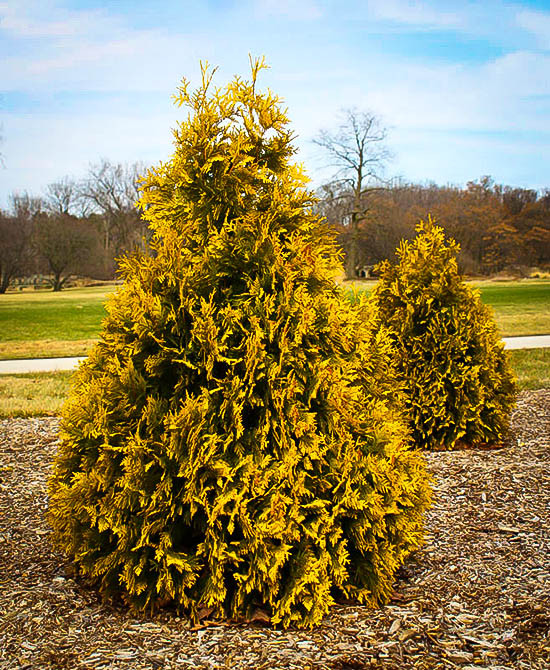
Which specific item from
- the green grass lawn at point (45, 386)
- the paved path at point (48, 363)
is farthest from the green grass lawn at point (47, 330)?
the green grass lawn at point (45, 386)

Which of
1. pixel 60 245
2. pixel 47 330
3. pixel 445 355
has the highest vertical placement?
pixel 60 245

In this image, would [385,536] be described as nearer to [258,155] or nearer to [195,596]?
[195,596]

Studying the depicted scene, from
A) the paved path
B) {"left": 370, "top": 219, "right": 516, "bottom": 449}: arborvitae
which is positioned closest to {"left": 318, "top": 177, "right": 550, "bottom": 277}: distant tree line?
the paved path

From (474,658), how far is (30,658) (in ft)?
6.59

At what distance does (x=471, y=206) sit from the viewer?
2530 inches

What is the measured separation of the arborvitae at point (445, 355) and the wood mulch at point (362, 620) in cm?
160

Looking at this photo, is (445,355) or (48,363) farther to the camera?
(48,363)

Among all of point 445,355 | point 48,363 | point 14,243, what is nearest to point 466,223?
point 14,243

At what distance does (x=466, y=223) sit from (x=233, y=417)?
196 feet

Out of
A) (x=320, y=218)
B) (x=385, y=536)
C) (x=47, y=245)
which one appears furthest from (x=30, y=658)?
(x=47, y=245)

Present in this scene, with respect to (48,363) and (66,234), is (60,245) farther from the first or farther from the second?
(48,363)

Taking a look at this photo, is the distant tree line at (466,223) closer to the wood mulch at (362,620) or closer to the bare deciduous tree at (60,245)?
the bare deciduous tree at (60,245)

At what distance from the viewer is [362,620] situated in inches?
127

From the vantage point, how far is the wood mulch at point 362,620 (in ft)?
9.40
